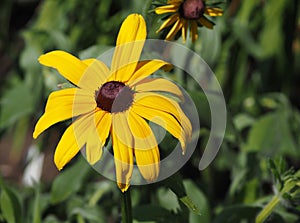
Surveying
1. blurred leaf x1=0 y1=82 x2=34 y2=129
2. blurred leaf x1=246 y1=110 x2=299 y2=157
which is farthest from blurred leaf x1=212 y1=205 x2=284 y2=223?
blurred leaf x1=0 y1=82 x2=34 y2=129

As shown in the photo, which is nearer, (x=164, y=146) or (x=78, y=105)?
(x=78, y=105)

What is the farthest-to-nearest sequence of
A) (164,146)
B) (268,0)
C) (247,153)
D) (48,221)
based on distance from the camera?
(268,0) → (247,153) → (48,221) → (164,146)

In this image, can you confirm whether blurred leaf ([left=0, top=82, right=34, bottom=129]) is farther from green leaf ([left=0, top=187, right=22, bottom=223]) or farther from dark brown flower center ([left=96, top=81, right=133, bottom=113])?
dark brown flower center ([left=96, top=81, right=133, bottom=113])

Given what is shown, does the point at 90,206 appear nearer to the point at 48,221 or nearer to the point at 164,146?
the point at 48,221

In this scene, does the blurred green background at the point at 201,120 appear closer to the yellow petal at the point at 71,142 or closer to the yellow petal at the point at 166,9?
the yellow petal at the point at 166,9

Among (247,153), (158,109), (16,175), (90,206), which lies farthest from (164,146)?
(16,175)

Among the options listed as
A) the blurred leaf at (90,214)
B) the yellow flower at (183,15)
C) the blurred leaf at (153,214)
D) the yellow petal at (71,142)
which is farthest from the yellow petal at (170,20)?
the blurred leaf at (90,214)
